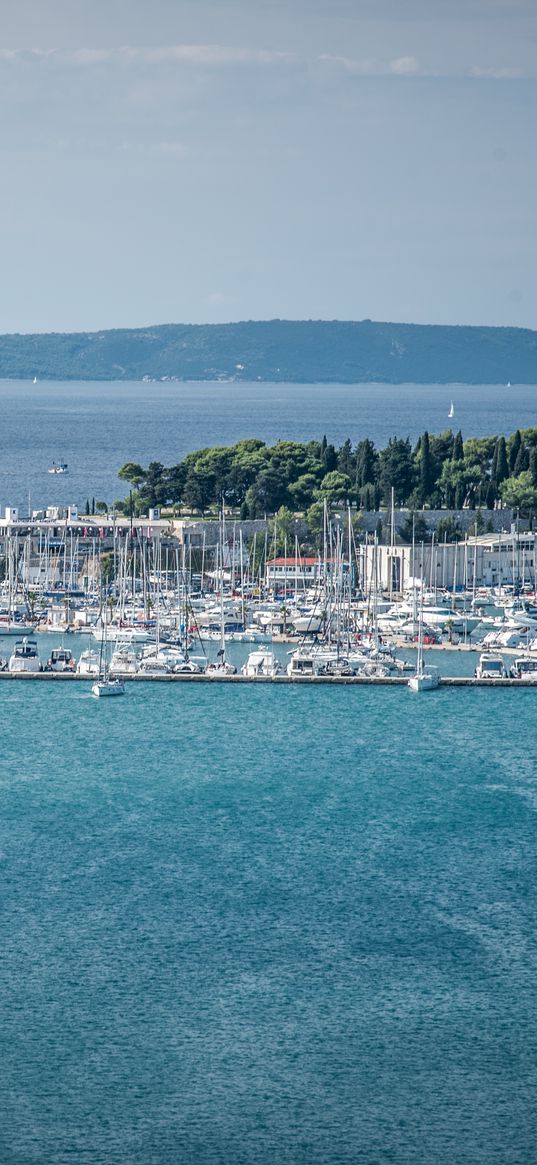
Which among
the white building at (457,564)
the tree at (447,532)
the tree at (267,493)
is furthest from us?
the tree at (267,493)

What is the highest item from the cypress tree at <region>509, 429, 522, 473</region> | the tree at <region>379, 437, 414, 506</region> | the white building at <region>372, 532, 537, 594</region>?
the cypress tree at <region>509, 429, 522, 473</region>

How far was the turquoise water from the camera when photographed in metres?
20.4

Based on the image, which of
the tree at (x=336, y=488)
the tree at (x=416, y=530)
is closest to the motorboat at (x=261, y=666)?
the tree at (x=416, y=530)

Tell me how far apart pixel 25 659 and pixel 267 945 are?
20545mm

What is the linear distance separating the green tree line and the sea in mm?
26294

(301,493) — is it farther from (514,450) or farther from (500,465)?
(514,450)

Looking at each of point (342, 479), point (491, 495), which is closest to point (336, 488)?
point (342, 479)

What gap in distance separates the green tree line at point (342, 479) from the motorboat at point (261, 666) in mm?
22008

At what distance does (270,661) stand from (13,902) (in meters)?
18.3

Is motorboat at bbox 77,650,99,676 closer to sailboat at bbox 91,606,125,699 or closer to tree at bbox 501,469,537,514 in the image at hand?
sailboat at bbox 91,606,125,699

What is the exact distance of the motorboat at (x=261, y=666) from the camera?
146ft

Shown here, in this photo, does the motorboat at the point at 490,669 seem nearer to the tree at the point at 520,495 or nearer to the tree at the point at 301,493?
the tree at the point at 520,495

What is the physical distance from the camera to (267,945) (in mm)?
25359

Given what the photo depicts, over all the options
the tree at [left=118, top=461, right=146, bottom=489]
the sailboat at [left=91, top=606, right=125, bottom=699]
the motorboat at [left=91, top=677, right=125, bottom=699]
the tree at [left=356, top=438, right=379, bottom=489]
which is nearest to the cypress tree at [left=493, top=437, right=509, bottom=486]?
the tree at [left=356, top=438, right=379, bottom=489]
